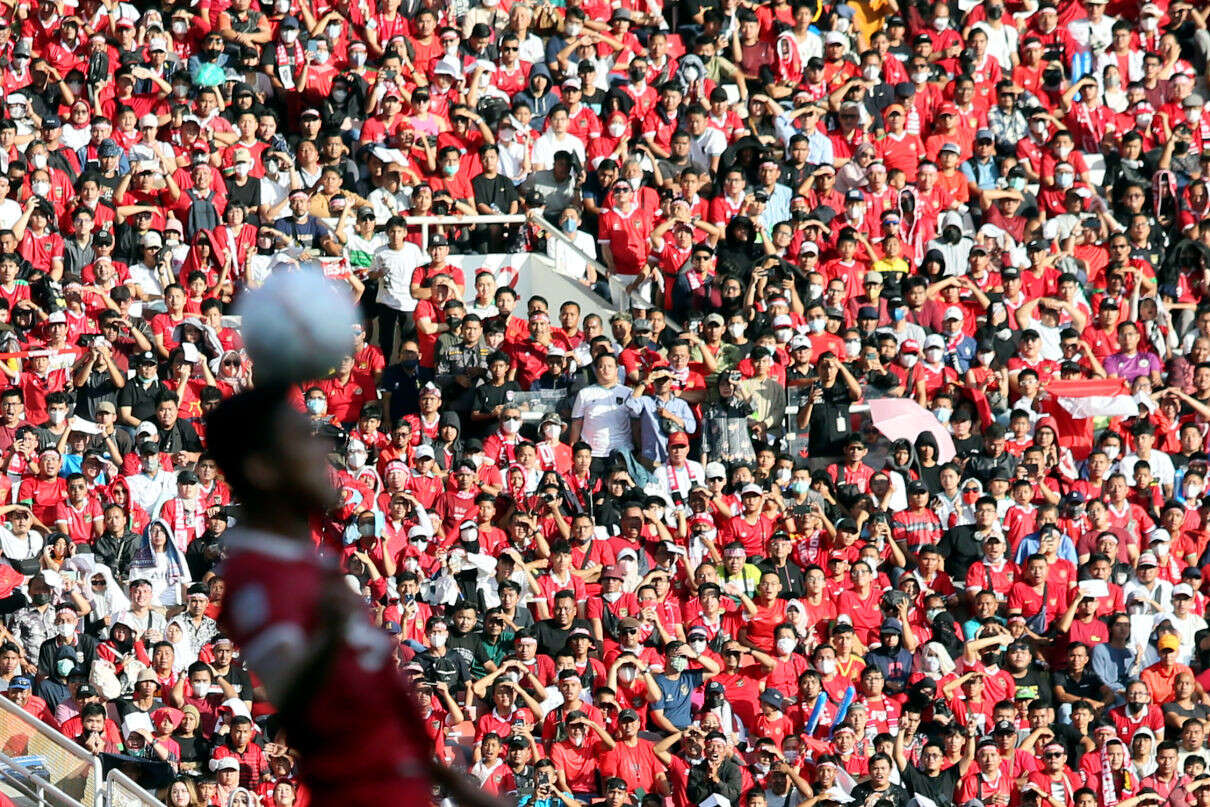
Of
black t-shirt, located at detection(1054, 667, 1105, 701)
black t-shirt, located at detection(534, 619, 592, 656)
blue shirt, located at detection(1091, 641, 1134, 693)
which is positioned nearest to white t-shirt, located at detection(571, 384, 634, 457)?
black t-shirt, located at detection(534, 619, 592, 656)

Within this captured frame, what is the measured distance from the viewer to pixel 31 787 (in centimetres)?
926

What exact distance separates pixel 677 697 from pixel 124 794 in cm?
347

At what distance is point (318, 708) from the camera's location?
3039 mm

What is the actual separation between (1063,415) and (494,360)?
3931mm

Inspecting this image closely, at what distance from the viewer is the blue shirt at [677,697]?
463 inches

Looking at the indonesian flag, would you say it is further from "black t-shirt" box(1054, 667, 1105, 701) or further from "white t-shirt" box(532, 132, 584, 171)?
"white t-shirt" box(532, 132, 584, 171)

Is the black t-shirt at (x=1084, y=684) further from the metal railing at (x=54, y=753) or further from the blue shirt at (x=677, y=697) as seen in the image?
the metal railing at (x=54, y=753)

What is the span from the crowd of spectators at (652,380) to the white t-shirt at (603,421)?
3 centimetres

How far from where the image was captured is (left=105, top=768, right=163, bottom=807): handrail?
9.35 meters

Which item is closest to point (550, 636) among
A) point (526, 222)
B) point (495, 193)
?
point (526, 222)

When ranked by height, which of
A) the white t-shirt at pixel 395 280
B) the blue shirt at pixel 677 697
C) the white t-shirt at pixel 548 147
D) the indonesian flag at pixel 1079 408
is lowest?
the blue shirt at pixel 677 697

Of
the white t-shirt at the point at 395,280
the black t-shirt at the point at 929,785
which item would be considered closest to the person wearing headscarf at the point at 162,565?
the white t-shirt at the point at 395,280

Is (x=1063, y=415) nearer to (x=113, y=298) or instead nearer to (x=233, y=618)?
(x=113, y=298)

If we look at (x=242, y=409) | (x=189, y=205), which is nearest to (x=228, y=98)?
(x=189, y=205)
